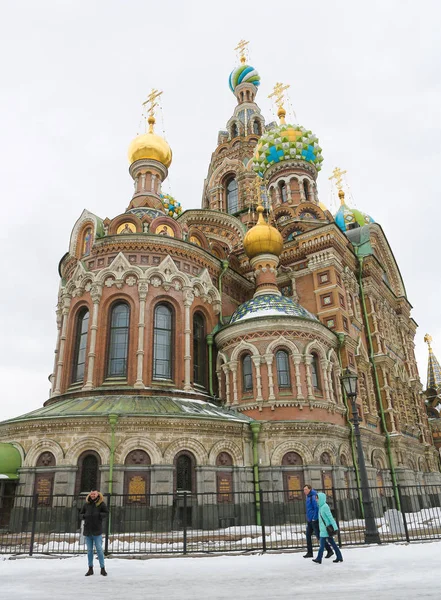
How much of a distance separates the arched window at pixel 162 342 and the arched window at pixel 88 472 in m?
4.29

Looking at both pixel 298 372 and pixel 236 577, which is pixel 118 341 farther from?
pixel 236 577

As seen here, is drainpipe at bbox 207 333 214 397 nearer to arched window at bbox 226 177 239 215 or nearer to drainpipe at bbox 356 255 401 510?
drainpipe at bbox 356 255 401 510

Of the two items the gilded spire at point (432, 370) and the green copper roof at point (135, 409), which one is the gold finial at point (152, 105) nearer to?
the green copper roof at point (135, 409)

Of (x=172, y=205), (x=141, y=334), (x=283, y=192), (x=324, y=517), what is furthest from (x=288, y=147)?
(x=324, y=517)

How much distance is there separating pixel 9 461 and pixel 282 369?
970cm

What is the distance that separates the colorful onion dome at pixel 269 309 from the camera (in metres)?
18.7

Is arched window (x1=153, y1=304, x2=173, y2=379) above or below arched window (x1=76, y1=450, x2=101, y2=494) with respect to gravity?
above

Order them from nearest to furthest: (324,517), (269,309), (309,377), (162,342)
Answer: (324,517)
(309,377)
(162,342)
(269,309)

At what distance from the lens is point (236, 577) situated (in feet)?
23.3

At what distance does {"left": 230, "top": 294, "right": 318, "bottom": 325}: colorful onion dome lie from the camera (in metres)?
18.7

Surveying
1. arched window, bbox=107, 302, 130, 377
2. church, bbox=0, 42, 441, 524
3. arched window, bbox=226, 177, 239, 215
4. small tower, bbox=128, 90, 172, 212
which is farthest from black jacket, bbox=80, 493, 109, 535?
arched window, bbox=226, 177, 239, 215

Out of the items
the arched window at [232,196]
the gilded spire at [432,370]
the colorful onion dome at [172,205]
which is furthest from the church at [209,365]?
the gilded spire at [432,370]

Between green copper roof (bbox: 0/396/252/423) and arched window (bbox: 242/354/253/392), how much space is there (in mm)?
1194

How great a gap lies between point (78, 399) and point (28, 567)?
8.58 metres
